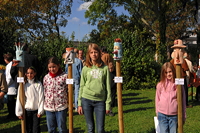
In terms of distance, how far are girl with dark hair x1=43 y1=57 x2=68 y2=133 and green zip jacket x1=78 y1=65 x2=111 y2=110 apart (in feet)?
1.39

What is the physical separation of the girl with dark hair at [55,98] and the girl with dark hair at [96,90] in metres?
0.38

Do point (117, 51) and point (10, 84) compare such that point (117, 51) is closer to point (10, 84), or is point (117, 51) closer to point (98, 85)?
point (98, 85)

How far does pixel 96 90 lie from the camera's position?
3.86 m

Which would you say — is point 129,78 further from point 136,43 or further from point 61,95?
point 61,95

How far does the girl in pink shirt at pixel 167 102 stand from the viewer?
3.79 m

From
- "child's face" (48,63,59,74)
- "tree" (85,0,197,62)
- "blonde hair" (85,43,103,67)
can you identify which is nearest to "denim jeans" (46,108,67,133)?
"child's face" (48,63,59,74)

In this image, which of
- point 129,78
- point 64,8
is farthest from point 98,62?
point 64,8

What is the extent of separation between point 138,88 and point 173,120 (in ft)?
31.5

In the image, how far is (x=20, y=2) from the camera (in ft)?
71.5

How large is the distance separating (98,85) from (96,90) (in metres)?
0.09

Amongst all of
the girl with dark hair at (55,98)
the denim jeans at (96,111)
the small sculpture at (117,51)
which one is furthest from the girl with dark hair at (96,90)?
the girl with dark hair at (55,98)

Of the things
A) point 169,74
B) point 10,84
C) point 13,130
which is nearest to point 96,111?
point 169,74

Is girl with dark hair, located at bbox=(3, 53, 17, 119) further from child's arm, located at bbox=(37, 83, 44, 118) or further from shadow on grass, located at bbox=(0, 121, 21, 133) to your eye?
child's arm, located at bbox=(37, 83, 44, 118)

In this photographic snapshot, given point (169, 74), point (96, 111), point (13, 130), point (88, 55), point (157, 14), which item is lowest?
point (13, 130)
